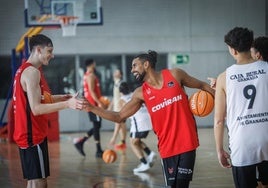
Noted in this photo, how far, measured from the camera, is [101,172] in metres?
10.8

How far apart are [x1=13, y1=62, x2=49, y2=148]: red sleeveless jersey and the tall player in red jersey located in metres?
0.67

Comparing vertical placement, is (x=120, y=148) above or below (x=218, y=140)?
below

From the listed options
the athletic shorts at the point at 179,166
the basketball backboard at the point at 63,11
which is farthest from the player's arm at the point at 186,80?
the basketball backboard at the point at 63,11

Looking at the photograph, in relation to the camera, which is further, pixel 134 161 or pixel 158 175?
pixel 134 161

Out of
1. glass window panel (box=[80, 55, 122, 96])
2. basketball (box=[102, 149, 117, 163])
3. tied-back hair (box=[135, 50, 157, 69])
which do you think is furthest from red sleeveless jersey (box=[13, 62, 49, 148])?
glass window panel (box=[80, 55, 122, 96])

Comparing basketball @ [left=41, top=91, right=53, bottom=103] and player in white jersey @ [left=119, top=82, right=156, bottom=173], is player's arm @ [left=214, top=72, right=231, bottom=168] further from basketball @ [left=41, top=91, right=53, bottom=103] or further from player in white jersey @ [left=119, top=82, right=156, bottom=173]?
player in white jersey @ [left=119, top=82, right=156, bottom=173]

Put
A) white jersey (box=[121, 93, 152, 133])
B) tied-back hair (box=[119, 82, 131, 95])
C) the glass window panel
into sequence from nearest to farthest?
white jersey (box=[121, 93, 152, 133]) < tied-back hair (box=[119, 82, 131, 95]) < the glass window panel

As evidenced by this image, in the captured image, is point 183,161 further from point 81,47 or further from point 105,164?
point 81,47

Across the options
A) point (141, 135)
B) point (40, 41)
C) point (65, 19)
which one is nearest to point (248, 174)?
point (40, 41)

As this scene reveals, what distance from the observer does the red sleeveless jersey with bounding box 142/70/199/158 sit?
589cm

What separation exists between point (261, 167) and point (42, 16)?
40.6 feet

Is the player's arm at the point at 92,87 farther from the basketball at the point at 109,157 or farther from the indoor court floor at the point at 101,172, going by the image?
the basketball at the point at 109,157

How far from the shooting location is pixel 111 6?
21.7 m

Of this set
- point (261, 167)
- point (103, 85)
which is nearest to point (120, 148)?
point (103, 85)
